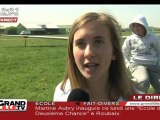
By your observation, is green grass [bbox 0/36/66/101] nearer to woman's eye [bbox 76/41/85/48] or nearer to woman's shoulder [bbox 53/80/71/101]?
woman's shoulder [bbox 53/80/71/101]

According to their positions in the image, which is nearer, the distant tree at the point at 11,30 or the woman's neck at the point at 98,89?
the woman's neck at the point at 98,89

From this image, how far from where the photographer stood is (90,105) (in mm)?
3316

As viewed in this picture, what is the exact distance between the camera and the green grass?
Result: 11.4 feet

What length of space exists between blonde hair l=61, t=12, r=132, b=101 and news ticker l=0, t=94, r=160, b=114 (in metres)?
0.17

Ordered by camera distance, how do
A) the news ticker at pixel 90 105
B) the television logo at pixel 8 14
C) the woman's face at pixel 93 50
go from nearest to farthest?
the woman's face at pixel 93 50
the news ticker at pixel 90 105
the television logo at pixel 8 14

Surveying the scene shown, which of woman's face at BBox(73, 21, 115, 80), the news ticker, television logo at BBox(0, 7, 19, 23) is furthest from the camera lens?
television logo at BBox(0, 7, 19, 23)

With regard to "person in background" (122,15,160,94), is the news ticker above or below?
below

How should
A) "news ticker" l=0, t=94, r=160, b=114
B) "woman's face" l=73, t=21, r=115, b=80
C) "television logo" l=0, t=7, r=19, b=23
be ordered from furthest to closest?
1. "television logo" l=0, t=7, r=19, b=23
2. "news ticker" l=0, t=94, r=160, b=114
3. "woman's face" l=73, t=21, r=115, b=80

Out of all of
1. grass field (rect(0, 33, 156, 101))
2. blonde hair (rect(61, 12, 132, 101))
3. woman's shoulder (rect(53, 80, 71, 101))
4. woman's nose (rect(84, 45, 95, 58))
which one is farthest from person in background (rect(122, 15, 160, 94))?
woman's shoulder (rect(53, 80, 71, 101))

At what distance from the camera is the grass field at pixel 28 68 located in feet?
11.4

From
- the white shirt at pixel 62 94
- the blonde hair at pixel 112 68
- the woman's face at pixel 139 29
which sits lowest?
the white shirt at pixel 62 94

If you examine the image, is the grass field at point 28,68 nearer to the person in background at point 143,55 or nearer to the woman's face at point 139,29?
the person in background at point 143,55

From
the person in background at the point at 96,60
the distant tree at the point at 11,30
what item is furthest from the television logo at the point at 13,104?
the distant tree at the point at 11,30
